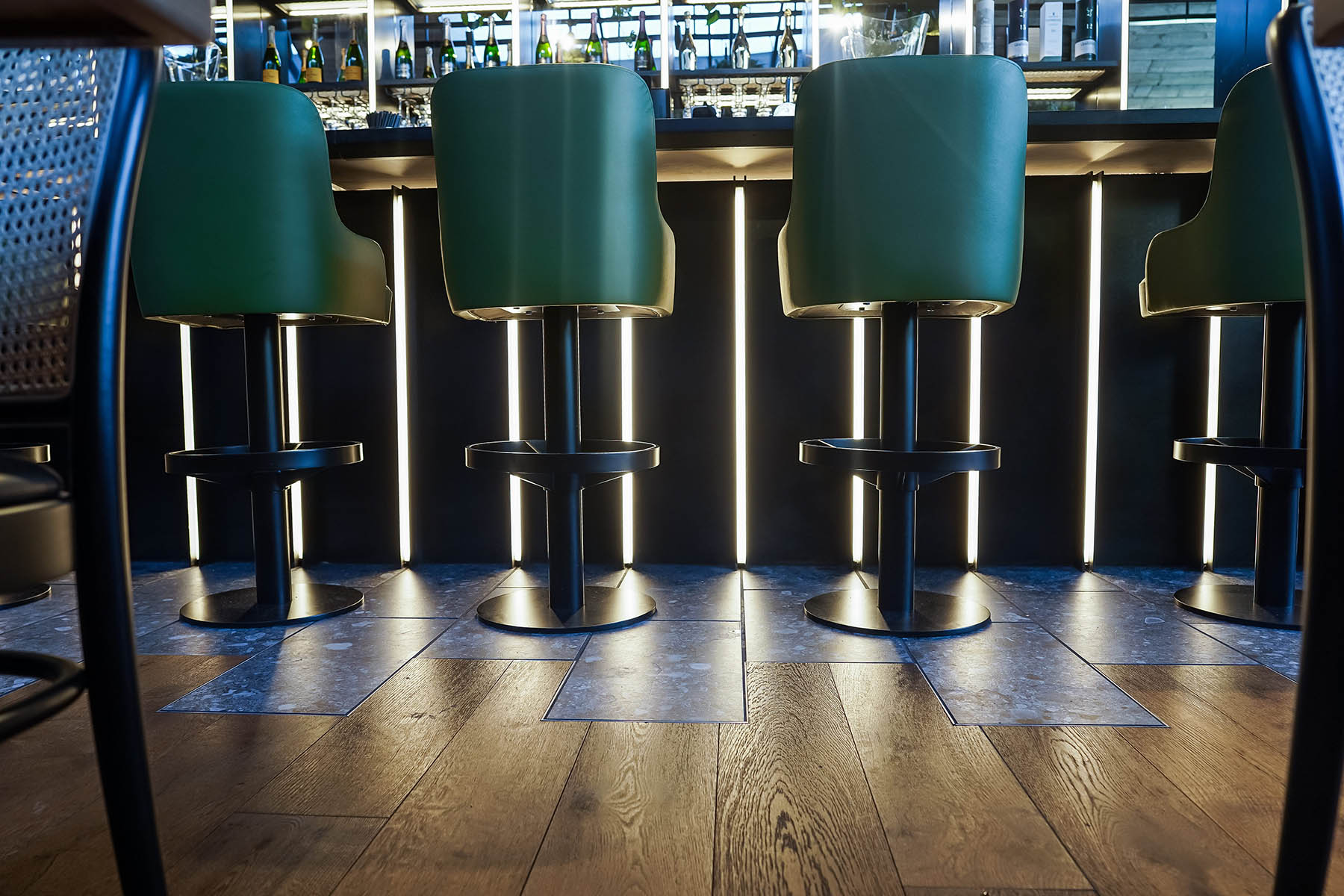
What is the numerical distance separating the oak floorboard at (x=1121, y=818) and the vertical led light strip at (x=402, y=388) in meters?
1.85

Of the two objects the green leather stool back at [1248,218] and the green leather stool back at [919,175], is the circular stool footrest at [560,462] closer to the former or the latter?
the green leather stool back at [919,175]

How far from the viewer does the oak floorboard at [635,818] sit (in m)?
0.88

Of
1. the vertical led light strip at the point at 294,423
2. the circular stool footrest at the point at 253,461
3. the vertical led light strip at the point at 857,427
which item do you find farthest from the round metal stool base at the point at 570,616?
the vertical led light strip at the point at 294,423

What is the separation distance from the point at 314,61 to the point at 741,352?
2.89 m

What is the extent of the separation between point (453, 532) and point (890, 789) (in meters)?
1.81

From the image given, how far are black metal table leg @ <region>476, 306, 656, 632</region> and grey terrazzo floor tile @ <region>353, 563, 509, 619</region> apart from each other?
0.14 metres

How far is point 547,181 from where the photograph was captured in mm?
1683

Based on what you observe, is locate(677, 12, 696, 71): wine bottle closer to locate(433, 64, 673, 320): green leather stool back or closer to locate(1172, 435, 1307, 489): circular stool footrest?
locate(433, 64, 673, 320): green leather stool back

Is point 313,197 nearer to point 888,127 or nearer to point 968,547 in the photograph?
point 888,127

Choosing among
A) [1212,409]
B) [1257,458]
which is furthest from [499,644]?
[1212,409]

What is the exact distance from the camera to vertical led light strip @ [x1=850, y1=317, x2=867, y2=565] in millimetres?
2516

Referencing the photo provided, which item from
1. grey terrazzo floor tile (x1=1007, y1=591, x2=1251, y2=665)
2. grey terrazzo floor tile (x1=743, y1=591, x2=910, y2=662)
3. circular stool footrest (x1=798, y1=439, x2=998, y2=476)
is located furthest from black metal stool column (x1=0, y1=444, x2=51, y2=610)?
grey terrazzo floor tile (x1=1007, y1=591, x2=1251, y2=665)

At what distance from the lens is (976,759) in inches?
46.8

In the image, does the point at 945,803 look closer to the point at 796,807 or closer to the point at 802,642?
the point at 796,807
